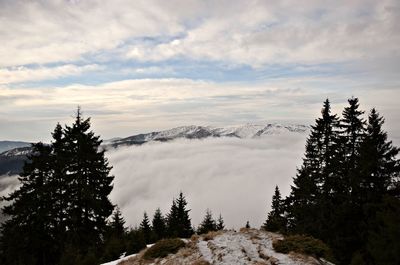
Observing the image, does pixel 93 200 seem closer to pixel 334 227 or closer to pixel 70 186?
pixel 70 186

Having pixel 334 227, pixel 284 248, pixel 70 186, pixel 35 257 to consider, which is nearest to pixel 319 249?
pixel 284 248

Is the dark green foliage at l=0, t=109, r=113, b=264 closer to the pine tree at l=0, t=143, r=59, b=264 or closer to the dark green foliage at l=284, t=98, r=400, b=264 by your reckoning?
the pine tree at l=0, t=143, r=59, b=264

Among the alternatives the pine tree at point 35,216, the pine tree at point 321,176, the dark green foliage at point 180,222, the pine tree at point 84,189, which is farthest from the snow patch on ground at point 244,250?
the dark green foliage at point 180,222

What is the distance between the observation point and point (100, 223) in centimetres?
2947

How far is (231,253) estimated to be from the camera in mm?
10867

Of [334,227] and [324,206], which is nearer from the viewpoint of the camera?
[334,227]

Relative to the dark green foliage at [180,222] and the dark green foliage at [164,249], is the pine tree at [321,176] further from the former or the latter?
the dark green foliage at [164,249]

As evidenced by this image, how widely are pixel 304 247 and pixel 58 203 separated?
76.5 ft

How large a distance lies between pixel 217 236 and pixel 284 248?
2603 mm

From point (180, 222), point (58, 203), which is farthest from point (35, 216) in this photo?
point (180, 222)

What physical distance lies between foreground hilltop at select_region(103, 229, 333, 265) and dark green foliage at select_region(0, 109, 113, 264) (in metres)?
16.8

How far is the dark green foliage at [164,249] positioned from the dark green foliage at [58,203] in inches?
669

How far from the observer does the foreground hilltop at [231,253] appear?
10.3 m

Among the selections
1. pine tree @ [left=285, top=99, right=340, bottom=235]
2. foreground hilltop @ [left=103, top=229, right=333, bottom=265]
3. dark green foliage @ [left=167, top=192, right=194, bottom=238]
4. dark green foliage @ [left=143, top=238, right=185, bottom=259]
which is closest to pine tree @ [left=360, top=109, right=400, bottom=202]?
pine tree @ [left=285, top=99, right=340, bottom=235]
